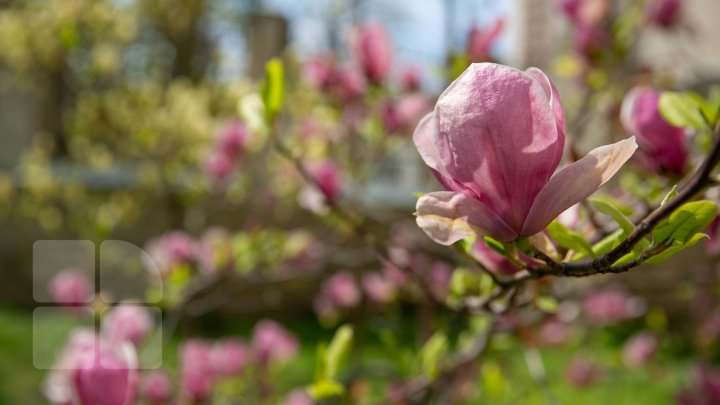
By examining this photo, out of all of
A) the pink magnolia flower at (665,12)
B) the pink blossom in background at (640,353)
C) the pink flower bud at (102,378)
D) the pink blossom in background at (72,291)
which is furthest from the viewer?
the pink blossom in background at (640,353)

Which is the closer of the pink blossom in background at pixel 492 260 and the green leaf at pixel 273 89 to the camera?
the pink blossom in background at pixel 492 260

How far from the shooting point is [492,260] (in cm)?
46

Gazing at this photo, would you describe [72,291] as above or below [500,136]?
below

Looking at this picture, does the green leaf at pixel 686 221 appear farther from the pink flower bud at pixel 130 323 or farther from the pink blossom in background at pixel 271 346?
the pink blossom in background at pixel 271 346

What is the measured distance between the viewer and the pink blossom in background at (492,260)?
452mm

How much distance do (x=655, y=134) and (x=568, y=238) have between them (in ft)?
0.72

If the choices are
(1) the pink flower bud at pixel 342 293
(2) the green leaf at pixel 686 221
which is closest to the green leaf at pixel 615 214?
(2) the green leaf at pixel 686 221

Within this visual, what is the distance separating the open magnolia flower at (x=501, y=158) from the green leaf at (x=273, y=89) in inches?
11.5

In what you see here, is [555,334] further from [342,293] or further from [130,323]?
[130,323]

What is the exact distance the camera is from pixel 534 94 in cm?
31

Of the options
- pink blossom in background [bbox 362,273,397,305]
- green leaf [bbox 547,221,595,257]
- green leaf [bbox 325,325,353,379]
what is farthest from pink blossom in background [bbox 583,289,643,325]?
green leaf [bbox 547,221,595,257]

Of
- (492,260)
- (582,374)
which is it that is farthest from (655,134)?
(582,374)

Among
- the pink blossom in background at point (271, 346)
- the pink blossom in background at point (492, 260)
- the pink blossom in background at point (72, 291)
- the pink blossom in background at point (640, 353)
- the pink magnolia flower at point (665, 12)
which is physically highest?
the pink magnolia flower at point (665, 12)

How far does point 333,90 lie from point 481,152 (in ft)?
3.41
